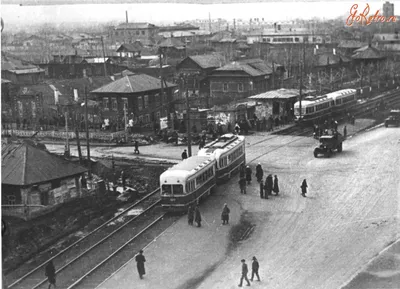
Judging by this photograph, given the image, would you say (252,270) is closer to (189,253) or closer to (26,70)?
(189,253)

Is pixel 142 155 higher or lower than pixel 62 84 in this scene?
lower

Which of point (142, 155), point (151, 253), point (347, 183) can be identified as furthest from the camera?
point (142, 155)

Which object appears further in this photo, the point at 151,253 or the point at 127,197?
the point at 127,197

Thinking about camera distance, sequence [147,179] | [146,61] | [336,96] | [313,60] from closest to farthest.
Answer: [147,179]
[336,96]
[313,60]
[146,61]

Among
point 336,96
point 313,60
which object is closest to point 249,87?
point 336,96

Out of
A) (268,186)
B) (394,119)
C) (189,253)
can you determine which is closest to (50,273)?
(189,253)

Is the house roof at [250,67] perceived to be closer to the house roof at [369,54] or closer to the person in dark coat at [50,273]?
the house roof at [369,54]

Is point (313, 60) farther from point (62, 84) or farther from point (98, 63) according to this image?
point (62, 84)

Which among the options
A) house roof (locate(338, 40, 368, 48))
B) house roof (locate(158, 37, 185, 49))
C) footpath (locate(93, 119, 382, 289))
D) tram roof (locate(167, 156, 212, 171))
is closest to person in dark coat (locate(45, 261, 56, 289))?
footpath (locate(93, 119, 382, 289))
